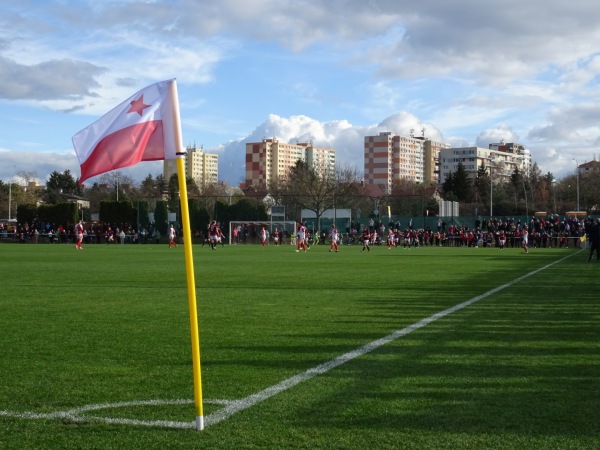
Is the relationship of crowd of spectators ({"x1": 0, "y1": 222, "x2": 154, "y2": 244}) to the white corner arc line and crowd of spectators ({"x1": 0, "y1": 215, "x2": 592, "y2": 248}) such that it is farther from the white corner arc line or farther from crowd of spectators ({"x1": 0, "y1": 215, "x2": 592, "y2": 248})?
the white corner arc line

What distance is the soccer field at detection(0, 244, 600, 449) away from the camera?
5.72 metres

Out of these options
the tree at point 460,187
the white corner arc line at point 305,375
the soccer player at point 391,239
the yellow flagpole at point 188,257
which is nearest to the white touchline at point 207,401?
the white corner arc line at point 305,375

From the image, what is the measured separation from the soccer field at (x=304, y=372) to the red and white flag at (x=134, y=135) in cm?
197

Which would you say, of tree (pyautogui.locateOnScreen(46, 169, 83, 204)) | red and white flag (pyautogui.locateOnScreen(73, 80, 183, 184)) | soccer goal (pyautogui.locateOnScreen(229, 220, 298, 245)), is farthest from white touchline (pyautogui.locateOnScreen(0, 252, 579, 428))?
tree (pyautogui.locateOnScreen(46, 169, 83, 204))

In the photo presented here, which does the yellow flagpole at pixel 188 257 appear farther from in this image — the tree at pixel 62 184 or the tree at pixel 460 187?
the tree at pixel 62 184

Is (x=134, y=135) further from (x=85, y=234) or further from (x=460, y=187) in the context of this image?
(x=460, y=187)

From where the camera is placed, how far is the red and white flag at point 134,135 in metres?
6.37

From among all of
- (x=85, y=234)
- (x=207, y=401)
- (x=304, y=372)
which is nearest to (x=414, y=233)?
(x=85, y=234)

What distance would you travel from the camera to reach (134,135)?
251 inches

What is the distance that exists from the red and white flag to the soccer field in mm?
1968

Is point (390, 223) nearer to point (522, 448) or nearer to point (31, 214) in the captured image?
point (31, 214)

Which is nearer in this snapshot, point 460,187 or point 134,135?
point 134,135

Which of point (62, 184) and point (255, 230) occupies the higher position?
point (62, 184)

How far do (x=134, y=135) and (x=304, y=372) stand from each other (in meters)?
3.01
